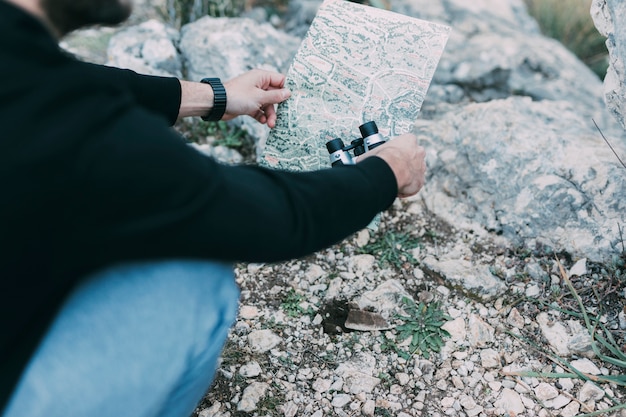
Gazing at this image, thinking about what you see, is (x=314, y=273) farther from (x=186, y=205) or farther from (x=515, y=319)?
(x=186, y=205)

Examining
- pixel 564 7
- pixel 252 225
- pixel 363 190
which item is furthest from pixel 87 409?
pixel 564 7

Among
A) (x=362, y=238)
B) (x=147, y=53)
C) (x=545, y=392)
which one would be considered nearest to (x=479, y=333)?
(x=545, y=392)

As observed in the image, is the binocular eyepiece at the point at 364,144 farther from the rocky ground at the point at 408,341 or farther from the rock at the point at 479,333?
the rock at the point at 479,333

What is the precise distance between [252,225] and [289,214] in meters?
0.11

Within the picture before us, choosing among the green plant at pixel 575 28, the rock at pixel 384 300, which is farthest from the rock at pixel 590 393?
the green plant at pixel 575 28

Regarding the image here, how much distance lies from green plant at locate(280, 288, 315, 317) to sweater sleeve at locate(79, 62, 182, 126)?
2.56 feet

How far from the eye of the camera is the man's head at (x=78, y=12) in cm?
112

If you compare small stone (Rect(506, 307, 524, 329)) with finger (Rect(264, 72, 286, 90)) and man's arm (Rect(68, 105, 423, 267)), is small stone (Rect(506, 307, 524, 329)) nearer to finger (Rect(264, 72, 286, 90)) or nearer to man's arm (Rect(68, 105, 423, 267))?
man's arm (Rect(68, 105, 423, 267))

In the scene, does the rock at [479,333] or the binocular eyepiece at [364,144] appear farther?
the rock at [479,333]

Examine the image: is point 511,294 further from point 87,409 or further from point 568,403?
point 87,409

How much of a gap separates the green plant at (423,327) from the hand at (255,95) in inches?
34.1

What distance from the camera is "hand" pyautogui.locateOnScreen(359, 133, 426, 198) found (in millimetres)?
1559

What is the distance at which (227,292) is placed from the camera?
1.42 metres

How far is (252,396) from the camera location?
193 cm
